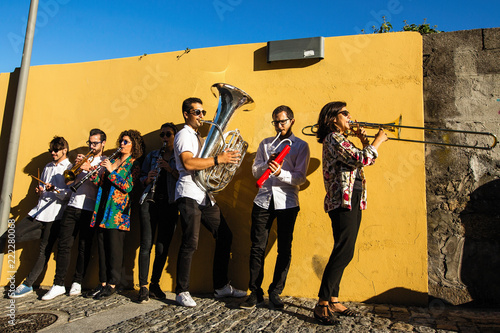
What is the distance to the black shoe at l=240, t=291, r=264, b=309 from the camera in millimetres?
3719

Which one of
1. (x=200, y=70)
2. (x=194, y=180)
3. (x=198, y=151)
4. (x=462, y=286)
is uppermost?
(x=200, y=70)

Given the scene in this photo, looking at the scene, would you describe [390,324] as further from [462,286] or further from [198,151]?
[198,151]

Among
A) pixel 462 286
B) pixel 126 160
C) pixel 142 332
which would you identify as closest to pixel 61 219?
pixel 126 160

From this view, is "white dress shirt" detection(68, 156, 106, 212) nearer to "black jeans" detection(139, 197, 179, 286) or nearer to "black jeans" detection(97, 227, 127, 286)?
"black jeans" detection(97, 227, 127, 286)

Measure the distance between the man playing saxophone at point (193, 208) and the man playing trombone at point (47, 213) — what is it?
182 cm

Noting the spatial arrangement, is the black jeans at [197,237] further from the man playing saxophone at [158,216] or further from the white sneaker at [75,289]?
the white sneaker at [75,289]

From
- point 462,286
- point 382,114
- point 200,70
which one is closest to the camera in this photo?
point 462,286

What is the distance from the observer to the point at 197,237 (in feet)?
13.0

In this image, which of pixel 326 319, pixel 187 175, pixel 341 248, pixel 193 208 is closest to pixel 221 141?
pixel 187 175

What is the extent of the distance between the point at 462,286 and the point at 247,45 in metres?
3.47

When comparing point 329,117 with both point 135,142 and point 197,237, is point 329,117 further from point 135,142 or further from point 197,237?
point 135,142

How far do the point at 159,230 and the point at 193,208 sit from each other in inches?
26.3

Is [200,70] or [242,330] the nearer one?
[242,330]

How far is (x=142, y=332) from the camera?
311cm
